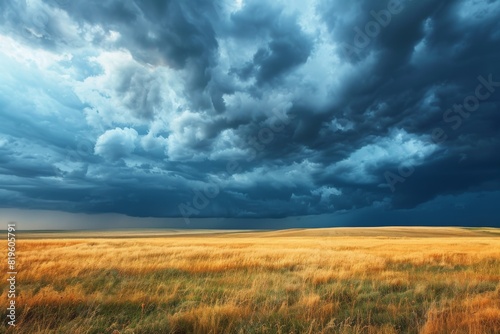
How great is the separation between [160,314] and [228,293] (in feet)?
8.84

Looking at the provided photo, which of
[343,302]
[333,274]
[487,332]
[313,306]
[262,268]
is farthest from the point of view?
[262,268]

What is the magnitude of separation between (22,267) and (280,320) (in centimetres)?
1279

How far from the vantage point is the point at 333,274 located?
12516 mm

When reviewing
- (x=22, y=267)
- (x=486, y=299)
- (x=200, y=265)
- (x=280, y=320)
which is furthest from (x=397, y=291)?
(x=22, y=267)

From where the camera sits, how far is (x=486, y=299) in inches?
313

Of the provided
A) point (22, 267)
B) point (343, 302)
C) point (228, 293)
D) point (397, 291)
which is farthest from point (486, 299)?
point (22, 267)

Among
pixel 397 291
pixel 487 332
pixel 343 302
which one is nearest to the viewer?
pixel 487 332

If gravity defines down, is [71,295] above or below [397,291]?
above

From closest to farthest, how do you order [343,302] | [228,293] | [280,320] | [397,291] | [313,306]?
[280,320], [313,306], [343,302], [228,293], [397,291]

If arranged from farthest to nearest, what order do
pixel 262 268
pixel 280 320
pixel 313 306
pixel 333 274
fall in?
pixel 262 268 < pixel 333 274 < pixel 313 306 < pixel 280 320

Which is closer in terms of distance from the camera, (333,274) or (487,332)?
(487,332)

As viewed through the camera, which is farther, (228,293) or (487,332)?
(228,293)

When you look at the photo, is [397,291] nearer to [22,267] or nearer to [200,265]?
[200,265]

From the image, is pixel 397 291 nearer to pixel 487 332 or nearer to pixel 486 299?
→ pixel 486 299
